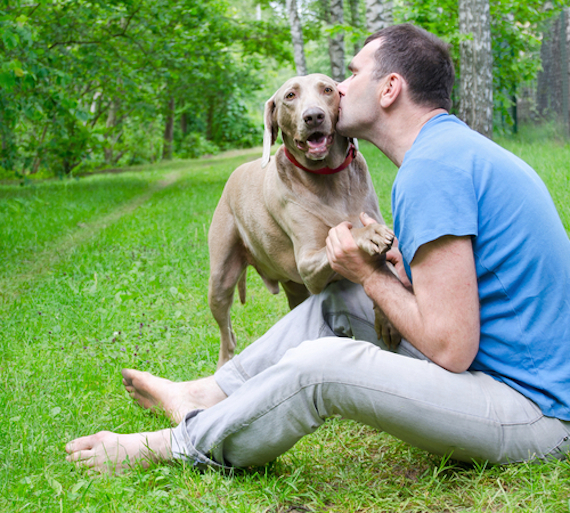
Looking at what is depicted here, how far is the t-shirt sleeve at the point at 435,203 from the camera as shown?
1.74 m

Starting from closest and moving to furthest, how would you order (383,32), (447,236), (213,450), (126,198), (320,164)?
(447,236)
(213,450)
(383,32)
(320,164)
(126,198)

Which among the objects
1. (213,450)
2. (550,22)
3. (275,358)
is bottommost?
(213,450)

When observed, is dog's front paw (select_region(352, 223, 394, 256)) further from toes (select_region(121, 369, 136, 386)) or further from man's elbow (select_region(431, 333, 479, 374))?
toes (select_region(121, 369, 136, 386))

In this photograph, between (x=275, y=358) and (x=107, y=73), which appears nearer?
(x=275, y=358)

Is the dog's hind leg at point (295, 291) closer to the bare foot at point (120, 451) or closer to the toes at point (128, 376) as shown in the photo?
the toes at point (128, 376)

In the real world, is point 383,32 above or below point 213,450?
above

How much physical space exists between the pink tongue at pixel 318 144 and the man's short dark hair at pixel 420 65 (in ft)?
2.03

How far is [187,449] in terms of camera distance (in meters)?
2.14

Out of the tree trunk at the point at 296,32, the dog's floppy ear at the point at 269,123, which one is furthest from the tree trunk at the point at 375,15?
the dog's floppy ear at the point at 269,123

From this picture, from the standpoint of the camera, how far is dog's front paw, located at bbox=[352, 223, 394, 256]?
2.06m

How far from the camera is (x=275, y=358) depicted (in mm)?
2412

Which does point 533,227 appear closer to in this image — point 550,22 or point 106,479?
point 106,479

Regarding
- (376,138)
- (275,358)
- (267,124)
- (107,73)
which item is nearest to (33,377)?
(275,358)

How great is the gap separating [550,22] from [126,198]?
348 inches
